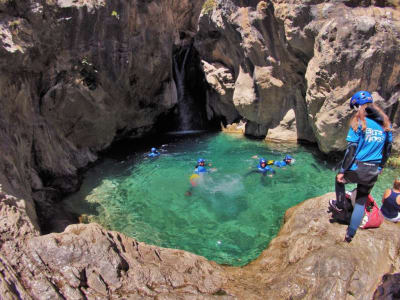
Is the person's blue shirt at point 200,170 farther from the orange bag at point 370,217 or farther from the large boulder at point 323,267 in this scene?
the orange bag at point 370,217

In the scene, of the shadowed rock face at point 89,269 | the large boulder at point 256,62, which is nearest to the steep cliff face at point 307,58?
the large boulder at point 256,62

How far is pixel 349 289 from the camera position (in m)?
4.21

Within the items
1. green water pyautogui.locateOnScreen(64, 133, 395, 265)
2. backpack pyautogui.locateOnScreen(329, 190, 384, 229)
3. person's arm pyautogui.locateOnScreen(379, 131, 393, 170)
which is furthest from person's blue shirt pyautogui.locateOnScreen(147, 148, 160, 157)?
person's arm pyautogui.locateOnScreen(379, 131, 393, 170)

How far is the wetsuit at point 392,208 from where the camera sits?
572 cm

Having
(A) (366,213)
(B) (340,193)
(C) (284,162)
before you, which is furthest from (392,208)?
(C) (284,162)

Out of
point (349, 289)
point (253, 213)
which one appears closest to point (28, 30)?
point (253, 213)

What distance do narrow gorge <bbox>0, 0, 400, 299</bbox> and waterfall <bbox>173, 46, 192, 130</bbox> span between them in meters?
0.16

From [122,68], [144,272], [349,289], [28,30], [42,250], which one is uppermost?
[28,30]

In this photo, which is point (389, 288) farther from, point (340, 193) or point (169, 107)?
point (169, 107)

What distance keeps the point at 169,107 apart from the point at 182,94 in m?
3.46

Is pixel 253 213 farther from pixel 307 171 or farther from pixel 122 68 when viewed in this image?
pixel 122 68

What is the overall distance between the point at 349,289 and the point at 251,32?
1497 cm

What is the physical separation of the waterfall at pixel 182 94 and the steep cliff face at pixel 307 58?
11.8 ft

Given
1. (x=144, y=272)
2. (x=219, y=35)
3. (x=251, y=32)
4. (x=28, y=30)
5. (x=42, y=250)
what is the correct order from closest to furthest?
(x=42, y=250) → (x=144, y=272) → (x=28, y=30) → (x=251, y=32) → (x=219, y=35)
